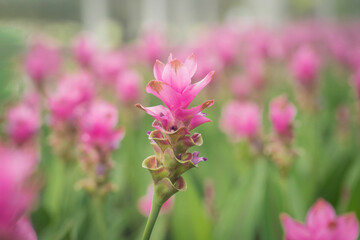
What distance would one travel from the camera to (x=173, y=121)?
19.1 inches

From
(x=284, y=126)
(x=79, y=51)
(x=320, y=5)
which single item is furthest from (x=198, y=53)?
(x=320, y=5)

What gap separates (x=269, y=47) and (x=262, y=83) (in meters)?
0.36

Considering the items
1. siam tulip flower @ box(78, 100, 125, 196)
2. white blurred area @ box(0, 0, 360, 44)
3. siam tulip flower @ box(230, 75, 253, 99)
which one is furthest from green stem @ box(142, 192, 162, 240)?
white blurred area @ box(0, 0, 360, 44)

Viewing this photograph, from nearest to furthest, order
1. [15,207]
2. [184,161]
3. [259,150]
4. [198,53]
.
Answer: [15,207] → [184,161] → [259,150] → [198,53]

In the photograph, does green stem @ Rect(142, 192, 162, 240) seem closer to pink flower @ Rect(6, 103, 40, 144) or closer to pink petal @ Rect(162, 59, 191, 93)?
pink petal @ Rect(162, 59, 191, 93)

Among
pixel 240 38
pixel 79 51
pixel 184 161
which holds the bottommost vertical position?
pixel 240 38

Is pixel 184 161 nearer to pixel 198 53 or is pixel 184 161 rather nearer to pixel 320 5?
pixel 198 53

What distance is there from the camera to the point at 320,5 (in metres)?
13.8

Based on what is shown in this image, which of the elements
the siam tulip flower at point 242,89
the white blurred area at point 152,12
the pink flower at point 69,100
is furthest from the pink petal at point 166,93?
the white blurred area at point 152,12

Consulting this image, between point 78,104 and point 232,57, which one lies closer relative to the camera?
point 78,104

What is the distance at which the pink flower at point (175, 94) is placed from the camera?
462mm

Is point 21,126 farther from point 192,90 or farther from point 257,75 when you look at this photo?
point 257,75

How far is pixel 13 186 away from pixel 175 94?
23cm

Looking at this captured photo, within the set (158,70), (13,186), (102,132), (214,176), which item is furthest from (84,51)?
(13,186)
